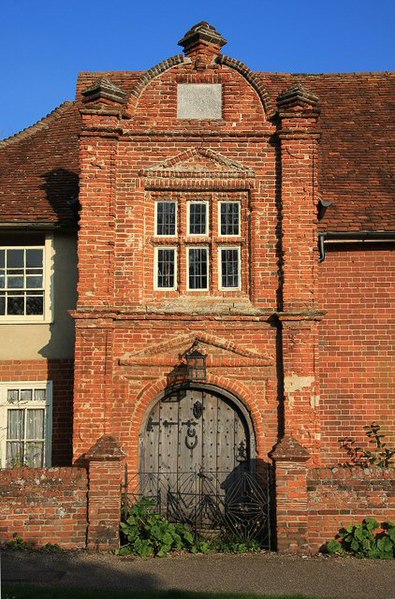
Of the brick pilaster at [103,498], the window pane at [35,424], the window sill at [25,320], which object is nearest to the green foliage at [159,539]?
the brick pilaster at [103,498]

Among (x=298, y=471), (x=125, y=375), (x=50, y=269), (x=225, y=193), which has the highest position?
(x=225, y=193)

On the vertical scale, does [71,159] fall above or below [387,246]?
above

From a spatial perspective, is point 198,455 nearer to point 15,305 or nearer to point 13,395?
point 13,395

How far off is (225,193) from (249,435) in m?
4.27

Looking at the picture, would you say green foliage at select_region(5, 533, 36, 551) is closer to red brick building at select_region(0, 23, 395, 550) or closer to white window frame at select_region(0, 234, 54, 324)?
red brick building at select_region(0, 23, 395, 550)

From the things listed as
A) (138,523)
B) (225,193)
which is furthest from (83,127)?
(138,523)

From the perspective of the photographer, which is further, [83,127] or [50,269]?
[50,269]

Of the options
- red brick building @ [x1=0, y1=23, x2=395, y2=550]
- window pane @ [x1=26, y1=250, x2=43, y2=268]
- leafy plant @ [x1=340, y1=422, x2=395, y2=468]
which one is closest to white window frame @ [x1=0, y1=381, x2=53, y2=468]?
red brick building @ [x1=0, y1=23, x2=395, y2=550]

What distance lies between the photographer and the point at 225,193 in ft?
46.9

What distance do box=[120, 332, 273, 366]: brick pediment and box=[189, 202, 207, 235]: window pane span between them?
76.9 inches

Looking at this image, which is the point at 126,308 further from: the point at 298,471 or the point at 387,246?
the point at 387,246

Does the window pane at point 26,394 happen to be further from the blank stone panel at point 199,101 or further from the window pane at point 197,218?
the blank stone panel at point 199,101

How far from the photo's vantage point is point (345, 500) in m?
11.9

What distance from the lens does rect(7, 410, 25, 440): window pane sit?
48.8 feet
